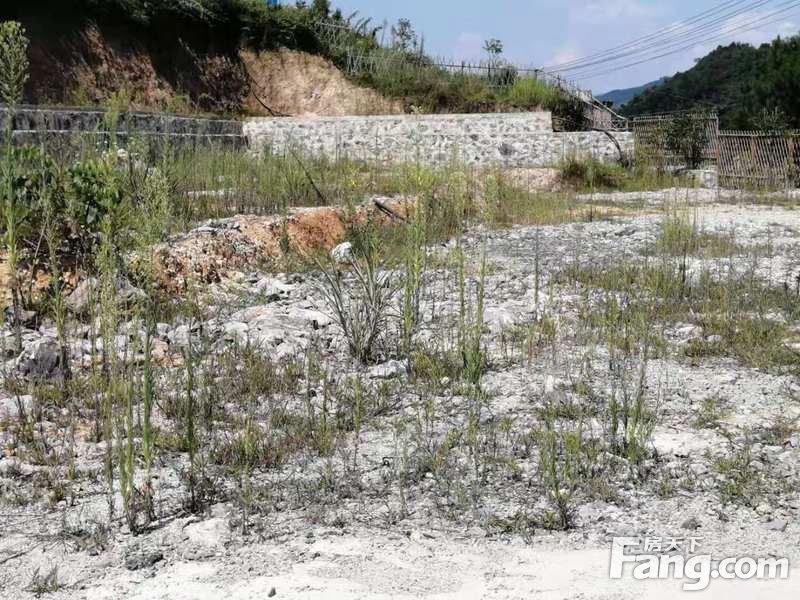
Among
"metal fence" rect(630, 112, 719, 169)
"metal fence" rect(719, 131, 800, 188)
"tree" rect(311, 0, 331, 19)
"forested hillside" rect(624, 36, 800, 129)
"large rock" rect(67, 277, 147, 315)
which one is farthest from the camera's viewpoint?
"forested hillside" rect(624, 36, 800, 129)

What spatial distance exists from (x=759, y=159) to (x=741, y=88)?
88.9 ft

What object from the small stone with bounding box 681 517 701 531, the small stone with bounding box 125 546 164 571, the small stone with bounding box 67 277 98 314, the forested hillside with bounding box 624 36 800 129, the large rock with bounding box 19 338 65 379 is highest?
the forested hillside with bounding box 624 36 800 129

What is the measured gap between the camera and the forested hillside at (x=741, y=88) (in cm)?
2906

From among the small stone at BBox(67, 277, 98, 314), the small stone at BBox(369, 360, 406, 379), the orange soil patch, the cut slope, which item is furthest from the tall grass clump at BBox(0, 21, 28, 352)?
the cut slope

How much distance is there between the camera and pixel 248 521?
260 centimetres

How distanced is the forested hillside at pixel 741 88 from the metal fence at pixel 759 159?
6098 millimetres

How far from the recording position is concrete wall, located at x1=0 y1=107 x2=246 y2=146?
38.3 ft

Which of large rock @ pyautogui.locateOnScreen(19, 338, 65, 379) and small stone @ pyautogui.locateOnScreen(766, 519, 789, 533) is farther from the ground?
large rock @ pyautogui.locateOnScreen(19, 338, 65, 379)

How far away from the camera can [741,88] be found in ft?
132

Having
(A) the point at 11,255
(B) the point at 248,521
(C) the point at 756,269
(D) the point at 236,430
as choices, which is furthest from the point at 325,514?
(C) the point at 756,269

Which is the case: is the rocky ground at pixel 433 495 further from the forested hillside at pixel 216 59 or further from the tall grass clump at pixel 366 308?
the forested hillside at pixel 216 59

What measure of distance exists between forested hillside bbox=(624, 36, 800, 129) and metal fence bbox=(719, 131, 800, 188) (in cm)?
610

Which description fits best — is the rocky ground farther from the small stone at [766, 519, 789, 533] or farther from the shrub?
the shrub

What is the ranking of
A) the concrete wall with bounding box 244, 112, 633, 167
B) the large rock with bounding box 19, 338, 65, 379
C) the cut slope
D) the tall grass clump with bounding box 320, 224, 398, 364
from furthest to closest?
the cut slope < the concrete wall with bounding box 244, 112, 633, 167 < the tall grass clump with bounding box 320, 224, 398, 364 < the large rock with bounding box 19, 338, 65, 379
